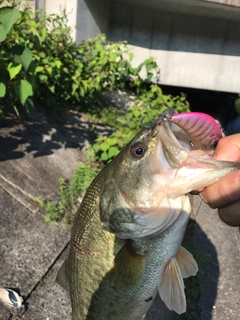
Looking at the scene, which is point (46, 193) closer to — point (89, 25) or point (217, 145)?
point (217, 145)

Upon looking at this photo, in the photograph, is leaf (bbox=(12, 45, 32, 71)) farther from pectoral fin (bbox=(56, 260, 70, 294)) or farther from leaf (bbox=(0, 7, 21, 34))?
pectoral fin (bbox=(56, 260, 70, 294))

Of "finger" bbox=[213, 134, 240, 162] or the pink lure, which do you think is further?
"finger" bbox=[213, 134, 240, 162]

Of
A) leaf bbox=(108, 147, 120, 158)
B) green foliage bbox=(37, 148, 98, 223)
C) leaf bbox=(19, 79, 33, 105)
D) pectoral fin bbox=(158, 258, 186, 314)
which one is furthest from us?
leaf bbox=(108, 147, 120, 158)


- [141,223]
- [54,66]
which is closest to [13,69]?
[54,66]

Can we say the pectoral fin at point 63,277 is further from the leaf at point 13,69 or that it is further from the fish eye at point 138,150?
the leaf at point 13,69

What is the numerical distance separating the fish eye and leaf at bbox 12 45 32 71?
2177mm

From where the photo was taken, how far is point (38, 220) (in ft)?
12.3

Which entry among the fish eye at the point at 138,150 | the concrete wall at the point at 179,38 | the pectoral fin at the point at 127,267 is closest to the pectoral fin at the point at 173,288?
the pectoral fin at the point at 127,267

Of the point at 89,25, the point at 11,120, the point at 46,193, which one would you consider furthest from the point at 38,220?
the point at 89,25

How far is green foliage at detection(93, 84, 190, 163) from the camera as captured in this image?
493 centimetres

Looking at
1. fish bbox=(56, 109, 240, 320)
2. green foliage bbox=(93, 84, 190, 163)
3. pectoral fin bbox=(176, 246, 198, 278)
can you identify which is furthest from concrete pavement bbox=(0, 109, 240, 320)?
fish bbox=(56, 109, 240, 320)

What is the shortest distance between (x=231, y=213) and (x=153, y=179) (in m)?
0.34

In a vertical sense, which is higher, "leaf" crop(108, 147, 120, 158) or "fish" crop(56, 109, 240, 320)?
"fish" crop(56, 109, 240, 320)

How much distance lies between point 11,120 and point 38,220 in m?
1.66
